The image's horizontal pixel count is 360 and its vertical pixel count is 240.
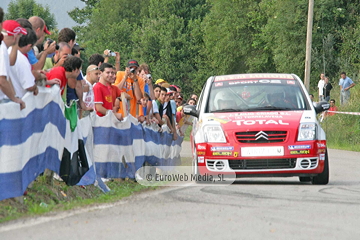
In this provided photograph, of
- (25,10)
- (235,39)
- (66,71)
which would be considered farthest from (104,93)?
(25,10)

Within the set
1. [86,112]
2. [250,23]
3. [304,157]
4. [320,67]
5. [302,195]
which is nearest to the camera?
[302,195]

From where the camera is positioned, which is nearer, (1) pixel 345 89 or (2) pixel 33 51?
(2) pixel 33 51

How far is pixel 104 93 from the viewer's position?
12359 mm

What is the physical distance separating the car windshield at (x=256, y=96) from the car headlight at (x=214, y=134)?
734 millimetres

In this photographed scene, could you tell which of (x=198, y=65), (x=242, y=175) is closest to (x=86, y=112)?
(x=242, y=175)

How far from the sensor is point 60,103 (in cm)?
970

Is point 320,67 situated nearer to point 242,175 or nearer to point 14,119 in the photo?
point 242,175

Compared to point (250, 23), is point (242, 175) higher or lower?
lower

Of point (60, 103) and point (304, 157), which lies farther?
point (304, 157)

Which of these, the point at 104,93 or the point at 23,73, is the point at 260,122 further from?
the point at 23,73

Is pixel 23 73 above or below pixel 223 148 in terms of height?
above

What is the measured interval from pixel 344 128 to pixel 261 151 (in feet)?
63.2

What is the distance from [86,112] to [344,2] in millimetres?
36542

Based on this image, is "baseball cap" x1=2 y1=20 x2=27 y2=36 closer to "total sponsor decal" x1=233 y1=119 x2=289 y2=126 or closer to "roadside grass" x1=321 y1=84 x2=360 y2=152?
"total sponsor decal" x1=233 y1=119 x2=289 y2=126
